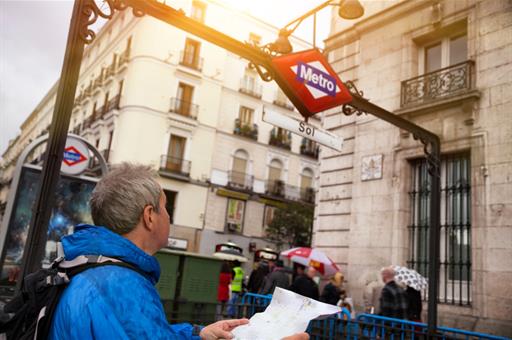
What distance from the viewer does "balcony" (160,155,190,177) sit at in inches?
1142

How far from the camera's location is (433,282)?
602cm

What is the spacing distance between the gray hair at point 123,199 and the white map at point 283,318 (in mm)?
591

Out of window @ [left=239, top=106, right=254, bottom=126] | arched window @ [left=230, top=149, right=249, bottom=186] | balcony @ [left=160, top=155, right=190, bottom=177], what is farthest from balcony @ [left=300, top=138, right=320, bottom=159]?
balcony @ [left=160, top=155, right=190, bottom=177]

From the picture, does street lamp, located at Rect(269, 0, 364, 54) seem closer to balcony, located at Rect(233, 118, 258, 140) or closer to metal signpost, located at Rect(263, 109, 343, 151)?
metal signpost, located at Rect(263, 109, 343, 151)

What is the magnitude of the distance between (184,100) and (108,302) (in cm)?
2992

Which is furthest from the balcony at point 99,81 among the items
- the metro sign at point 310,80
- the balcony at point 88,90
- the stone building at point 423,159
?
the metro sign at point 310,80

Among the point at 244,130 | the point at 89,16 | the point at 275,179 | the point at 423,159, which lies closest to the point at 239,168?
the point at 244,130

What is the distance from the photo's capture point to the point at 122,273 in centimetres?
152

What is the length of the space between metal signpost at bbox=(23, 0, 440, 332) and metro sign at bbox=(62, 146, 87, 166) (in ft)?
10.2

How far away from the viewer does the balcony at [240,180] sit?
104 feet

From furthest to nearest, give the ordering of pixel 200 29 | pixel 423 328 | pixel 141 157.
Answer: pixel 141 157 → pixel 423 328 → pixel 200 29

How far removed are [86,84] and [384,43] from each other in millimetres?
31833

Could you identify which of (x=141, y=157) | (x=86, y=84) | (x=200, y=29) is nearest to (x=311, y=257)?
(x=200, y=29)

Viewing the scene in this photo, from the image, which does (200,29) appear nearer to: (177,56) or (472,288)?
(472,288)
